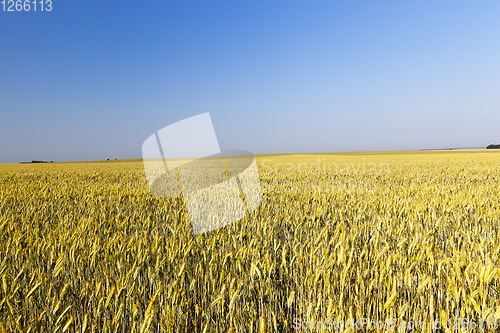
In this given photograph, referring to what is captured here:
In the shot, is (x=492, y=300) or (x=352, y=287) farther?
(x=352, y=287)

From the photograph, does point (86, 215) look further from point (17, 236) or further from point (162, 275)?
point (162, 275)

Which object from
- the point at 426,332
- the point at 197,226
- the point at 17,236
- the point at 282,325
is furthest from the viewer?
the point at 197,226

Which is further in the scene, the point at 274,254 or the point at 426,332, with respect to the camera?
the point at 274,254

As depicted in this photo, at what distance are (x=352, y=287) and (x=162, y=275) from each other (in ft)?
4.56

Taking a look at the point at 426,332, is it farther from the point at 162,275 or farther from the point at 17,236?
the point at 17,236

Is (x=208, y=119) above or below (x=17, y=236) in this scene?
above

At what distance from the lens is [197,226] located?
3537 mm

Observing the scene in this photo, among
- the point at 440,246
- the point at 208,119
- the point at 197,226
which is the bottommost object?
the point at 440,246

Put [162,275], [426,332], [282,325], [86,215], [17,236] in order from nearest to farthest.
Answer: [426,332], [282,325], [162,275], [17,236], [86,215]

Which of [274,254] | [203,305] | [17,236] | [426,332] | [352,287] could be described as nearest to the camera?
[426,332]

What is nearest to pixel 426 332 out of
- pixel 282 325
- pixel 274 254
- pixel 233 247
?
pixel 282 325

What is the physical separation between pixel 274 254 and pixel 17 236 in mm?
2459

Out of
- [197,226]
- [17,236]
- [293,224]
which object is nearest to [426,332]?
[293,224]

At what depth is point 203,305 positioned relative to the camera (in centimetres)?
183
